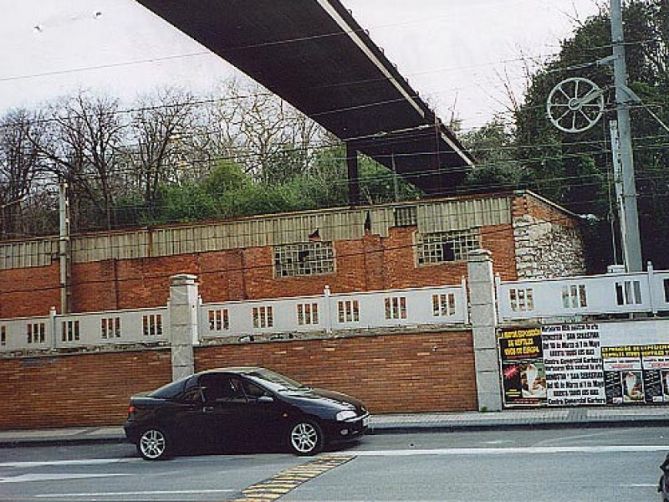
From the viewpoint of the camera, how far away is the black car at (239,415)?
13.7 meters

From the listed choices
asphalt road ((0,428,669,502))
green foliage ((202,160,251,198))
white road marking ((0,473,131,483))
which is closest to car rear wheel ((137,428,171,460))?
asphalt road ((0,428,669,502))

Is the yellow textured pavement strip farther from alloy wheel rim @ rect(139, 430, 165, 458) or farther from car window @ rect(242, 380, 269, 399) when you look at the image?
alloy wheel rim @ rect(139, 430, 165, 458)

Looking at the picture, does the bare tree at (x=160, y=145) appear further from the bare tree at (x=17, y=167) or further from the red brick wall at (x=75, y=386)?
the red brick wall at (x=75, y=386)

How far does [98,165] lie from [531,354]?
28573 mm

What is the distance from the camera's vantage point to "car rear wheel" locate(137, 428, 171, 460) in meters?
14.5

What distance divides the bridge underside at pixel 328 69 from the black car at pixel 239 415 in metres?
8.11

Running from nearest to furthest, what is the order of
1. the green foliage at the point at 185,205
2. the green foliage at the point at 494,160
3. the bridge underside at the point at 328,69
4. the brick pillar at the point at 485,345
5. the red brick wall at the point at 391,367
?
the brick pillar at the point at 485,345 < the red brick wall at the point at 391,367 < the bridge underside at the point at 328,69 < the green foliage at the point at 494,160 < the green foliage at the point at 185,205

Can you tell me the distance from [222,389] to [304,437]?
68.6 inches

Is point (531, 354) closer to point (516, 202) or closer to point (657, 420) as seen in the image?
point (657, 420)

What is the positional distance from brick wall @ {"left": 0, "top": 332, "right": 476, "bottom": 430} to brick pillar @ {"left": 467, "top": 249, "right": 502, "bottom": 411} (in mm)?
204

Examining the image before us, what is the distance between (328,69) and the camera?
24.0 metres

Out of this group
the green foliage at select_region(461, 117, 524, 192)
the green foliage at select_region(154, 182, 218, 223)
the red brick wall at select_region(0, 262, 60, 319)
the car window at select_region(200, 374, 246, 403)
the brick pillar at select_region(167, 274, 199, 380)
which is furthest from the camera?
the green foliage at select_region(154, 182, 218, 223)

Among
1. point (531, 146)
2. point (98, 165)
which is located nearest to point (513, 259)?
point (531, 146)

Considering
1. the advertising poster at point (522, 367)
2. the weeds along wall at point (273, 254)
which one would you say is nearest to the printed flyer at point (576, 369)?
the advertising poster at point (522, 367)
